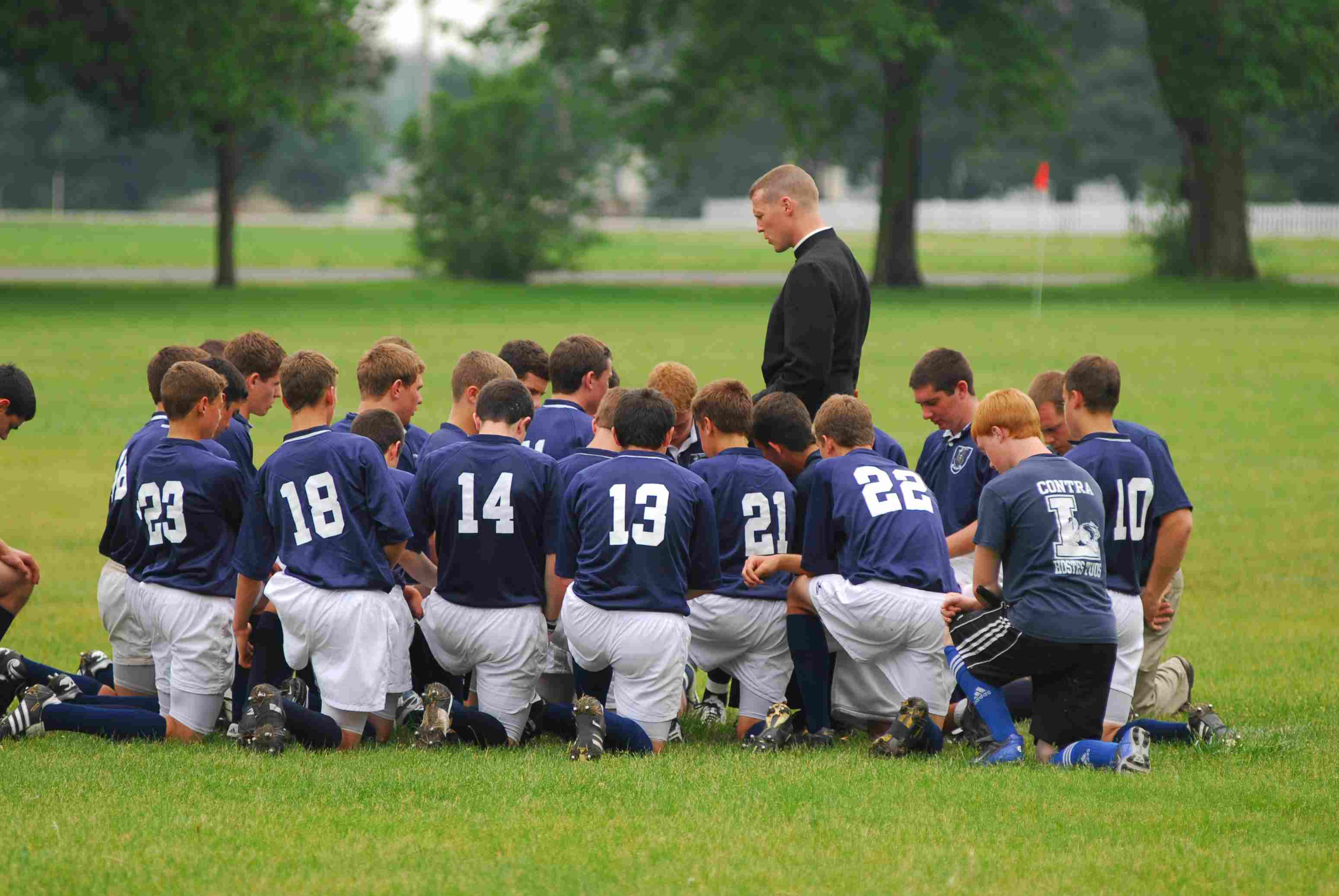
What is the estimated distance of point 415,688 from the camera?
734cm

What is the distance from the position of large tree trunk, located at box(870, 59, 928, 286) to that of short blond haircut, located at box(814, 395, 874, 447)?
34.6 metres

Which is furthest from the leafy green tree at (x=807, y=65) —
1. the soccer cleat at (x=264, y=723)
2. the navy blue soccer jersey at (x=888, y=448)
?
the soccer cleat at (x=264, y=723)

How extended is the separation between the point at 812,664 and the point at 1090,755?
4.12 feet

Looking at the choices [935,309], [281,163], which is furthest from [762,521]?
[281,163]

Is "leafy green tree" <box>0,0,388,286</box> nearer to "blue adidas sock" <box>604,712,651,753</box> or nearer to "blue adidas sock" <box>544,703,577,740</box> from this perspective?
"blue adidas sock" <box>544,703,577,740</box>

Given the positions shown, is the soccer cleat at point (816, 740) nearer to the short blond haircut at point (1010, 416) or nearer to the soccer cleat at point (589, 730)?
the soccer cleat at point (589, 730)

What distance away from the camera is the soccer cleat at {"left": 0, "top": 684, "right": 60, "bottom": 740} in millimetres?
6410

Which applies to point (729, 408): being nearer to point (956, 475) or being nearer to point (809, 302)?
point (809, 302)

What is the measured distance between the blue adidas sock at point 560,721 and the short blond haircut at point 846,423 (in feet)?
5.25

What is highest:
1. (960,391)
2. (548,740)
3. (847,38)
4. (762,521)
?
(847,38)

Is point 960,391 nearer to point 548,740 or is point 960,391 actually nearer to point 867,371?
point 548,740

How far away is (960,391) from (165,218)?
269 ft

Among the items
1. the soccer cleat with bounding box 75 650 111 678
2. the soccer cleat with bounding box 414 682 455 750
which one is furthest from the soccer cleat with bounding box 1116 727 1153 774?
the soccer cleat with bounding box 75 650 111 678

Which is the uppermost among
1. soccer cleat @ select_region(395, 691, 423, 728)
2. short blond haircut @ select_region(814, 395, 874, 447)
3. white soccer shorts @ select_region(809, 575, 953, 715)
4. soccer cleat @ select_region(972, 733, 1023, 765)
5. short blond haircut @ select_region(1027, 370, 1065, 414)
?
short blond haircut @ select_region(1027, 370, 1065, 414)
